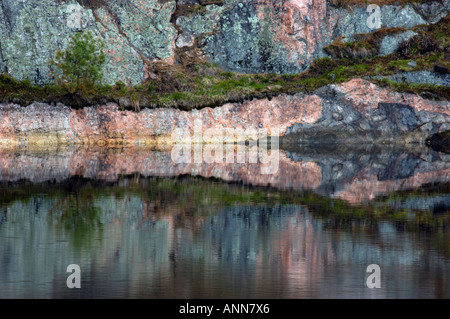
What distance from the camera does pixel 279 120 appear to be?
52.6m

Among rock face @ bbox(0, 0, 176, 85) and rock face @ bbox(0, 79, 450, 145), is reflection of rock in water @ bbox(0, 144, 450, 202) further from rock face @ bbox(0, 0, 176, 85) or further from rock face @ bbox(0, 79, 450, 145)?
rock face @ bbox(0, 0, 176, 85)

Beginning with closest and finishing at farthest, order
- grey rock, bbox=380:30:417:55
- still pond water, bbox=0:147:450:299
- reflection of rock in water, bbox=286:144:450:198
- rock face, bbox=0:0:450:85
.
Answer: still pond water, bbox=0:147:450:299, reflection of rock in water, bbox=286:144:450:198, rock face, bbox=0:0:450:85, grey rock, bbox=380:30:417:55

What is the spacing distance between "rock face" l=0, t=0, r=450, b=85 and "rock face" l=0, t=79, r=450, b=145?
6.18 meters

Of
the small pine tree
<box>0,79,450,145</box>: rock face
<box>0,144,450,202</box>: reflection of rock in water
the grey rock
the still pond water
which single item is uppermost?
the grey rock

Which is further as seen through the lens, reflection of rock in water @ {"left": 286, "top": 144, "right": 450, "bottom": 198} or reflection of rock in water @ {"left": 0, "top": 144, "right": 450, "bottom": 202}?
reflection of rock in water @ {"left": 286, "top": 144, "right": 450, "bottom": 198}

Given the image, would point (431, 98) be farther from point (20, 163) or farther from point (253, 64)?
point (20, 163)

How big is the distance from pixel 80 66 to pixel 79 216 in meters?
33.0

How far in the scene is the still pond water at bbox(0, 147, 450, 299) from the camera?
540 inches

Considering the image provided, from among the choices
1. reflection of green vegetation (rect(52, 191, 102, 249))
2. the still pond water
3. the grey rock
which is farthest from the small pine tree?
reflection of green vegetation (rect(52, 191, 102, 249))

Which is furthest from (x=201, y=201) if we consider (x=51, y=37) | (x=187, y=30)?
(x=187, y=30)

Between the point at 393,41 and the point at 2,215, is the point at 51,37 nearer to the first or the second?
the point at 393,41

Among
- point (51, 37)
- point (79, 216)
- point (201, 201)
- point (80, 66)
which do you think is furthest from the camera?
point (51, 37)

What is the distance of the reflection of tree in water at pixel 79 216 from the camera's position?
58.2 ft
